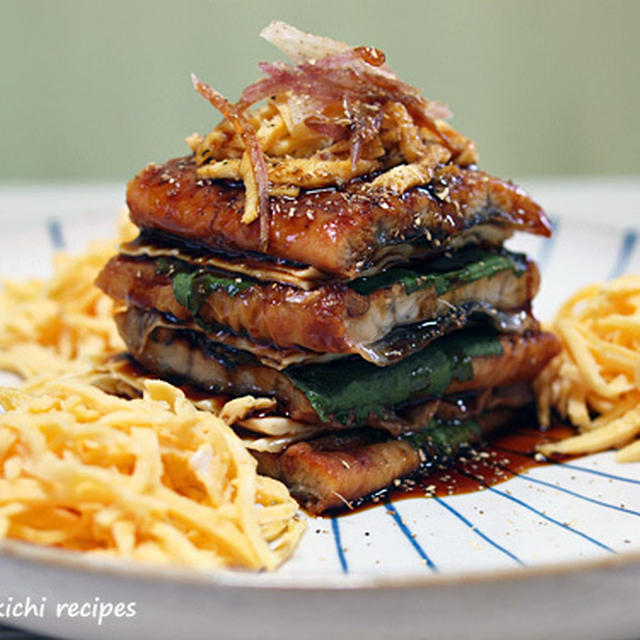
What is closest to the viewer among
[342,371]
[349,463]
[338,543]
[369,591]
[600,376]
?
[369,591]

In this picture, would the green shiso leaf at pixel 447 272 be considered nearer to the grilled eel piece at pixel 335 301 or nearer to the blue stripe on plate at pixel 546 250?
the grilled eel piece at pixel 335 301

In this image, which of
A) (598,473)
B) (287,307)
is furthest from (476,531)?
(287,307)

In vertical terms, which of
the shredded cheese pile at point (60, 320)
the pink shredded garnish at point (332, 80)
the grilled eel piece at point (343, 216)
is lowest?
the shredded cheese pile at point (60, 320)

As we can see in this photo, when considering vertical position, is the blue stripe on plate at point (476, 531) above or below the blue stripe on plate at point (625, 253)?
below

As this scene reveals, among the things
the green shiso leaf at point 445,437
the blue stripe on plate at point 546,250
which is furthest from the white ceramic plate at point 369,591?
the blue stripe on plate at point 546,250

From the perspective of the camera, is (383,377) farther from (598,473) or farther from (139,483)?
(139,483)

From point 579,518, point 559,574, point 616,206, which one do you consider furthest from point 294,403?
point 616,206

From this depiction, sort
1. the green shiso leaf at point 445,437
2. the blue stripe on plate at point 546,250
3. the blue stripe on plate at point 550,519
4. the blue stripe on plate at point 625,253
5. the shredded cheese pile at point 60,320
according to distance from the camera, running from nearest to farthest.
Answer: the blue stripe on plate at point 550,519 < the green shiso leaf at point 445,437 < the shredded cheese pile at point 60,320 < the blue stripe on plate at point 625,253 < the blue stripe on plate at point 546,250
